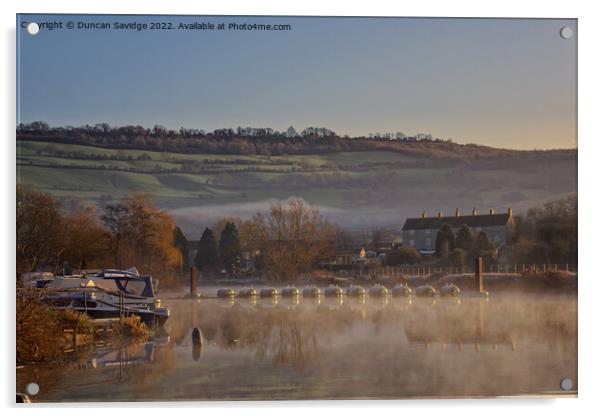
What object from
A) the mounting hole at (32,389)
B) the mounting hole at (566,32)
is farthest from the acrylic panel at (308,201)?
the mounting hole at (32,389)

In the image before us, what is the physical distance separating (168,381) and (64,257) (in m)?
1.16

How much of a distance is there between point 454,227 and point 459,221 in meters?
0.06

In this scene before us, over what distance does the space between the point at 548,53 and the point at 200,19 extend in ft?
8.00

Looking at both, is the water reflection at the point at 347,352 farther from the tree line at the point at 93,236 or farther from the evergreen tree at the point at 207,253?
the tree line at the point at 93,236

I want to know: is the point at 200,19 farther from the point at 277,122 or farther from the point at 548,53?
the point at 548,53

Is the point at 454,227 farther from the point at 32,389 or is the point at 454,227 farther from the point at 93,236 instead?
the point at 32,389

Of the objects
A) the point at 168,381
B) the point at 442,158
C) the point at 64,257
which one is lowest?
the point at 168,381

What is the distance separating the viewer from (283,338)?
742 centimetres

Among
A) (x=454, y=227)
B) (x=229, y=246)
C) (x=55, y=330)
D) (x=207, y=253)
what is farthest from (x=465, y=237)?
(x=55, y=330)

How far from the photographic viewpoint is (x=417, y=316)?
752 cm

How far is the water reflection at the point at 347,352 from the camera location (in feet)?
23.6

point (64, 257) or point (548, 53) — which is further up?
point (548, 53)

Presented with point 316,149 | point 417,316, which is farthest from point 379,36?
point 417,316

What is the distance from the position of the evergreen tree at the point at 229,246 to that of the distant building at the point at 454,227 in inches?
47.0
